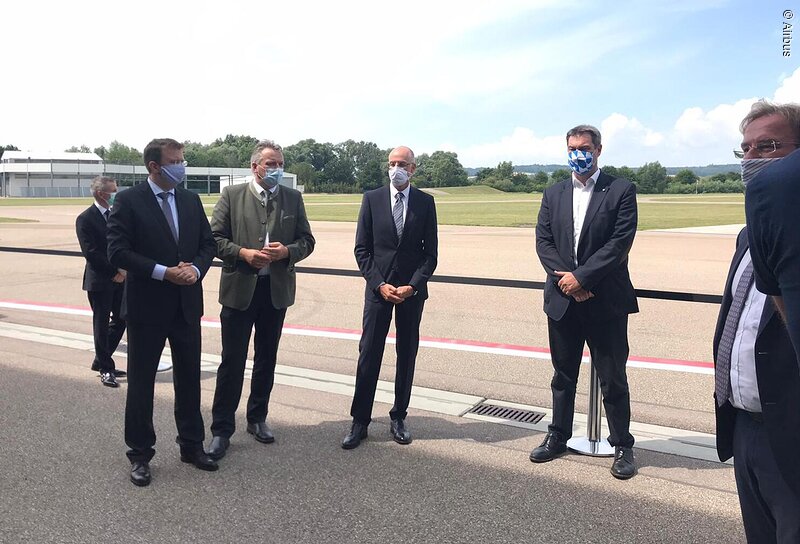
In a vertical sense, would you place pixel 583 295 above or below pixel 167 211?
below

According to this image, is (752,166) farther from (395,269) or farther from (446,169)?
(446,169)

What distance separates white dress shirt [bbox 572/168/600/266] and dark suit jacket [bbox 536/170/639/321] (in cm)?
3

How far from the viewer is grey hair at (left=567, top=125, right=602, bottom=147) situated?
4625 millimetres

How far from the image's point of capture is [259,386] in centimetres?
511

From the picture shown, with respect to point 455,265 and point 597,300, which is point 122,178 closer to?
point 455,265

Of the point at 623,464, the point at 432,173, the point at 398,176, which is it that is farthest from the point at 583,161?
the point at 432,173

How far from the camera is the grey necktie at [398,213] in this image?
5.09 meters

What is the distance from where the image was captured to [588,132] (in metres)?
4.63

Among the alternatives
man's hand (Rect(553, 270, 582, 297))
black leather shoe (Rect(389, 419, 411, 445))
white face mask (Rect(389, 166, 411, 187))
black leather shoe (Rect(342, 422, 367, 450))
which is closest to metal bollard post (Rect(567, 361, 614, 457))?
man's hand (Rect(553, 270, 582, 297))

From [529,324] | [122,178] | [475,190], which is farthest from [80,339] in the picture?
[122,178]

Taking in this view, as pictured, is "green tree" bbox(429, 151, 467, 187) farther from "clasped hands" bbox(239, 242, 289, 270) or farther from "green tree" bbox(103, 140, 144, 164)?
"green tree" bbox(103, 140, 144, 164)

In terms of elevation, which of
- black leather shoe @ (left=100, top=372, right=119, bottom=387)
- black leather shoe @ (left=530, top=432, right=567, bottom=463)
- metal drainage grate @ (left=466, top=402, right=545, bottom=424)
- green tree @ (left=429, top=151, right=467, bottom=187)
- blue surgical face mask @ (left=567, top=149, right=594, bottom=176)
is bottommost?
black leather shoe @ (left=100, top=372, right=119, bottom=387)

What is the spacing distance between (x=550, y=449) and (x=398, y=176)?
232 centimetres

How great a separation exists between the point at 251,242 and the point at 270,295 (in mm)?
429
